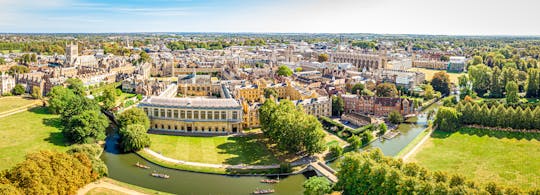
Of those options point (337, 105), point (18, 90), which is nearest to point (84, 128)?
point (337, 105)

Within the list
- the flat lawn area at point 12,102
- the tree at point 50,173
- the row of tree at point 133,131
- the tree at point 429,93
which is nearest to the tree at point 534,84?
the tree at point 429,93

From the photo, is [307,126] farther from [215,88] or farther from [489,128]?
[215,88]

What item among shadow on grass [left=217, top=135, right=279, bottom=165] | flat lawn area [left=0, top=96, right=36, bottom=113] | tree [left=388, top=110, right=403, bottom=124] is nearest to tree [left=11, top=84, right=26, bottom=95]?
flat lawn area [left=0, top=96, right=36, bottom=113]

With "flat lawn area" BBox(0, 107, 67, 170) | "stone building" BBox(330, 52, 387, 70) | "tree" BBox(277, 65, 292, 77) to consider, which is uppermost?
"stone building" BBox(330, 52, 387, 70)

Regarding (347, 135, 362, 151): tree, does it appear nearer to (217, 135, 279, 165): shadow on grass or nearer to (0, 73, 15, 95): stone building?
(217, 135, 279, 165): shadow on grass

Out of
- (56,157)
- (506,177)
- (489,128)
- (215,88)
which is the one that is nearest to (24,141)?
(56,157)

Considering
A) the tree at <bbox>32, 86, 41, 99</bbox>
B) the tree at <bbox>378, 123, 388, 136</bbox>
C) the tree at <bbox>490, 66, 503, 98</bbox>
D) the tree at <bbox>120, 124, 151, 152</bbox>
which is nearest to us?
the tree at <bbox>120, 124, 151, 152</bbox>

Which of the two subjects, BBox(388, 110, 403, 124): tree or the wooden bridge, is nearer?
the wooden bridge
